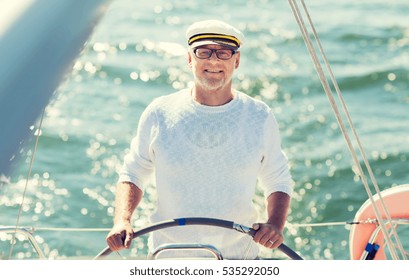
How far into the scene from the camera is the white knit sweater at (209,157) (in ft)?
7.81

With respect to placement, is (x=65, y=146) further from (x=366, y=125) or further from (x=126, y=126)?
(x=366, y=125)

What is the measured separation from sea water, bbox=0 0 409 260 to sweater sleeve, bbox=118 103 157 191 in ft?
9.19

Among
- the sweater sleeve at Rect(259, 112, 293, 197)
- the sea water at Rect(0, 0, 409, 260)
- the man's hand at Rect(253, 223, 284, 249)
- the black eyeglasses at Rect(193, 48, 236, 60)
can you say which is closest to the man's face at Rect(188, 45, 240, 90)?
the black eyeglasses at Rect(193, 48, 236, 60)

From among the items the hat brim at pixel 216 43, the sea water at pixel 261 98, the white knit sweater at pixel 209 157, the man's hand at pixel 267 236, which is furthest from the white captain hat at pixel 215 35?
the sea water at pixel 261 98

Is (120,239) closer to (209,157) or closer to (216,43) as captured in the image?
(209,157)

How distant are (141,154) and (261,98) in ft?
17.8

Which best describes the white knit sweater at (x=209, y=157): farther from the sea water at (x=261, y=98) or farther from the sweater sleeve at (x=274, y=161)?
the sea water at (x=261, y=98)

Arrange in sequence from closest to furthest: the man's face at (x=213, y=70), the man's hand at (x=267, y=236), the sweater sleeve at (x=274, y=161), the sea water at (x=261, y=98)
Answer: the man's hand at (x=267, y=236) → the man's face at (x=213, y=70) → the sweater sleeve at (x=274, y=161) → the sea water at (x=261, y=98)

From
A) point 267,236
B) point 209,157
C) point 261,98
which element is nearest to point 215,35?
point 209,157

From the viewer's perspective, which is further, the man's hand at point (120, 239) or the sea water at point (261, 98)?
the sea water at point (261, 98)

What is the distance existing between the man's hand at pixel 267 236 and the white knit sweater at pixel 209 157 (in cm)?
22

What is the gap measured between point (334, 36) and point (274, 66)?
1187 millimetres

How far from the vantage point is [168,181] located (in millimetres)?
2410

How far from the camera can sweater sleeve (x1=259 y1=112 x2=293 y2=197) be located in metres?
2.41
